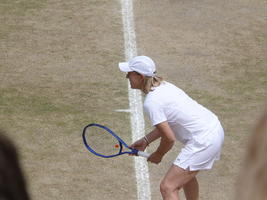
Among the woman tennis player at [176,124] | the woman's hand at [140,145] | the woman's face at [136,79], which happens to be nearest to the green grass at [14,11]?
the woman's hand at [140,145]

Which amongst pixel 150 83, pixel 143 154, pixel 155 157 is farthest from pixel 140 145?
pixel 150 83

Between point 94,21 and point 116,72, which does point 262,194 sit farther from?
point 94,21

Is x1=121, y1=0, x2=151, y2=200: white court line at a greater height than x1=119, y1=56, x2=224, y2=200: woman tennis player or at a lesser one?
lesser

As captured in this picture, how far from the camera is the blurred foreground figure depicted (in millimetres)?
1104

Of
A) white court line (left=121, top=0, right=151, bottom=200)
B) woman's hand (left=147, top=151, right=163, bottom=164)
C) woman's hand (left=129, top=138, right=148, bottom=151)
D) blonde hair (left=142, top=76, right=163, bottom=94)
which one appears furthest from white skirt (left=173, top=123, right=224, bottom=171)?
white court line (left=121, top=0, right=151, bottom=200)

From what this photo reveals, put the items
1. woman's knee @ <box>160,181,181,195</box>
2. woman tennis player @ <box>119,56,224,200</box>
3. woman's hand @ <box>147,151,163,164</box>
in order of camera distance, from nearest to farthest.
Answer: woman tennis player @ <box>119,56,224,200</box>, woman's hand @ <box>147,151,163,164</box>, woman's knee @ <box>160,181,181,195</box>

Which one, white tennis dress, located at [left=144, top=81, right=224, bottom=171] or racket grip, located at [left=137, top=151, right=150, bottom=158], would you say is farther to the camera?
racket grip, located at [left=137, top=151, right=150, bottom=158]

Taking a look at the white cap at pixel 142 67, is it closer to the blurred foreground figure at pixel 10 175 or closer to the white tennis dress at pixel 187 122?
the white tennis dress at pixel 187 122

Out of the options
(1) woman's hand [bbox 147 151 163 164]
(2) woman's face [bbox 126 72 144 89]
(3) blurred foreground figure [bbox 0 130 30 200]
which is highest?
(3) blurred foreground figure [bbox 0 130 30 200]

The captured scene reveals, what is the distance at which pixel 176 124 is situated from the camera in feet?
18.9

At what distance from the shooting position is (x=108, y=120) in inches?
341

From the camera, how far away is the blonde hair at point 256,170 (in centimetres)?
111

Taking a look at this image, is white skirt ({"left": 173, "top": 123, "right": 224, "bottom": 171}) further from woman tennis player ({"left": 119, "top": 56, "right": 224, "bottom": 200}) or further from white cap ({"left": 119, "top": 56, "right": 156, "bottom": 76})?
white cap ({"left": 119, "top": 56, "right": 156, "bottom": 76})

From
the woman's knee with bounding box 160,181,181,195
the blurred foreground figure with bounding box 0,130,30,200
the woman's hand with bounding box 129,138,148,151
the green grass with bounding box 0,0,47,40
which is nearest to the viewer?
the blurred foreground figure with bounding box 0,130,30,200
